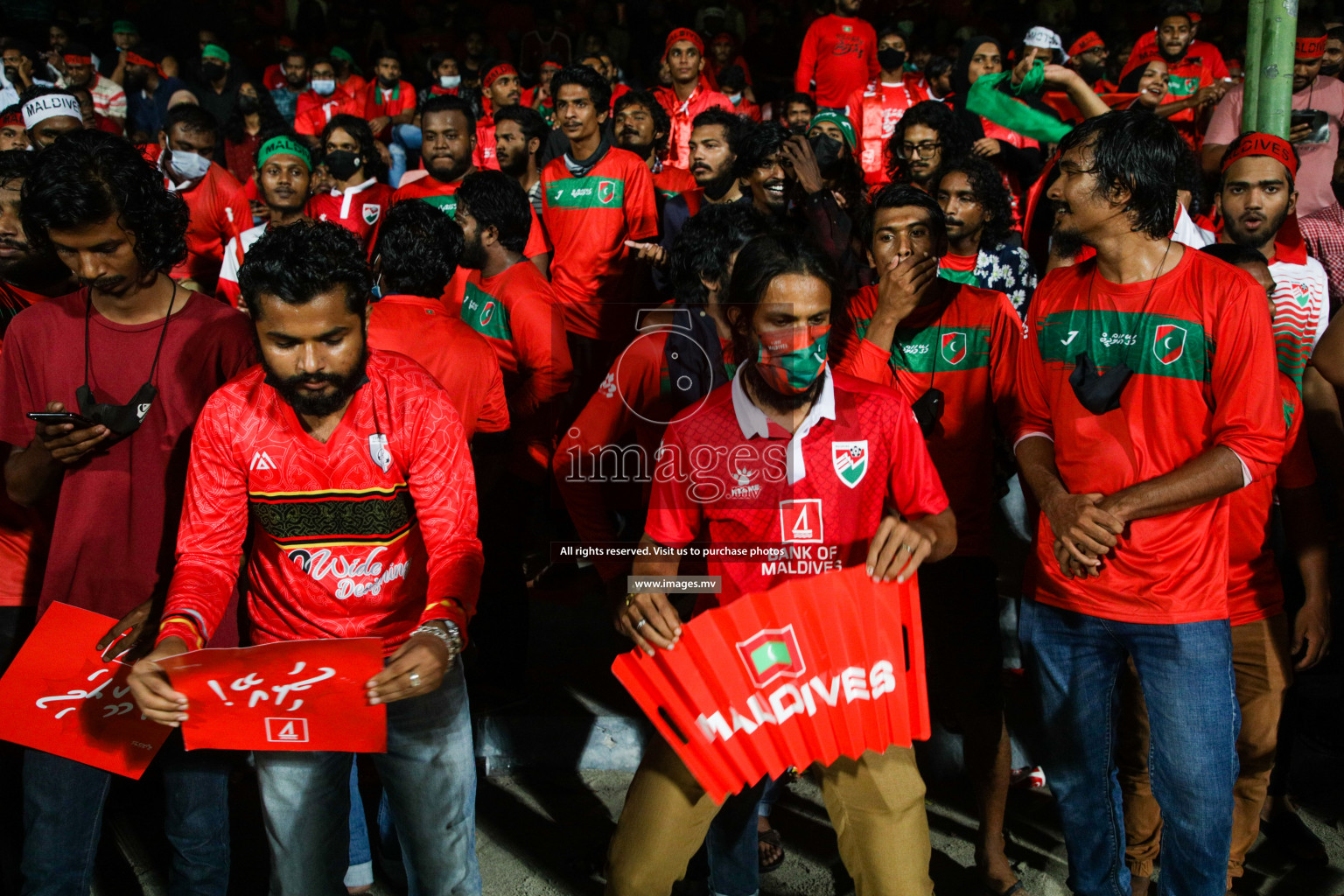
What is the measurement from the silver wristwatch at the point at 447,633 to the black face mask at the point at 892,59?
7.84 meters

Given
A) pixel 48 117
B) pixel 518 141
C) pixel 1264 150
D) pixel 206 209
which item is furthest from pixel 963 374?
pixel 48 117

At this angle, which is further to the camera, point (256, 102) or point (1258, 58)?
point (256, 102)

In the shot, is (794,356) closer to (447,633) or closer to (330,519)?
Result: (447,633)

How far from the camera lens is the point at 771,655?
2.38 meters

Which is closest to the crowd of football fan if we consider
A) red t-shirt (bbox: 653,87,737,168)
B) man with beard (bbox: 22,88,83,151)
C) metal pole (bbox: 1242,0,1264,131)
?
metal pole (bbox: 1242,0,1264,131)

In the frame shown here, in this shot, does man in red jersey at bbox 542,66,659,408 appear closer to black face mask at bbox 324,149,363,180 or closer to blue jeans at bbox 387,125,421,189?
black face mask at bbox 324,149,363,180

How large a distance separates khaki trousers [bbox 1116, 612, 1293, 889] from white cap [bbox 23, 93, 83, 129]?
611 cm

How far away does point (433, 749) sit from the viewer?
8.54 feet

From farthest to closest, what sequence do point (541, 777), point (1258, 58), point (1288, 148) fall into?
point (1258, 58)
point (541, 777)
point (1288, 148)

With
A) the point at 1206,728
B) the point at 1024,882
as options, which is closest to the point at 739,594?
the point at 1206,728

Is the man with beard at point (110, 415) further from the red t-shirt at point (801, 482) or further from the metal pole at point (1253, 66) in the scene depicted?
the metal pole at point (1253, 66)

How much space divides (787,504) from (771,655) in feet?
1.40

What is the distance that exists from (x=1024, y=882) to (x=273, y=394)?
2941 mm

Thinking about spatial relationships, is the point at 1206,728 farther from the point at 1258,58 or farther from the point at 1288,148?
the point at 1258,58
